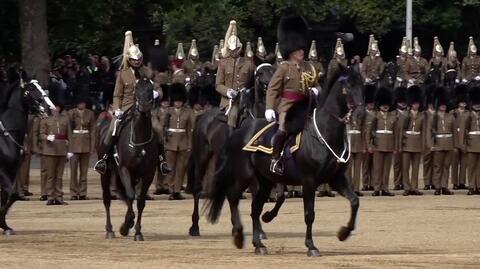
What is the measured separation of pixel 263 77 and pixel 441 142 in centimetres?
1022

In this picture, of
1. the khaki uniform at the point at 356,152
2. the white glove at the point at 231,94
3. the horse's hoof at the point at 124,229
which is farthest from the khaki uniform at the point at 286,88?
the khaki uniform at the point at 356,152

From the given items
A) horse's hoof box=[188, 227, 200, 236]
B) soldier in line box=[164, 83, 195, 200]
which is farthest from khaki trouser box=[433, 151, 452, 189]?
horse's hoof box=[188, 227, 200, 236]

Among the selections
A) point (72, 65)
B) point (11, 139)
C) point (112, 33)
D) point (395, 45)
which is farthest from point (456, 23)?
point (11, 139)

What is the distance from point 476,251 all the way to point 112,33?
2456 centimetres

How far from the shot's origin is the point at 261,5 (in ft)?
141

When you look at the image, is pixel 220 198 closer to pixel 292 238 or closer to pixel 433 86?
pixel 292 238

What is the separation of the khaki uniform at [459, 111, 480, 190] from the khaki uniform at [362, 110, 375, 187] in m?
1.63

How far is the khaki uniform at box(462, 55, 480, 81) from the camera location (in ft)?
121

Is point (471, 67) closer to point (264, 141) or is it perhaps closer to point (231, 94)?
point (231, 94)

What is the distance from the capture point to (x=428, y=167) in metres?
30.8

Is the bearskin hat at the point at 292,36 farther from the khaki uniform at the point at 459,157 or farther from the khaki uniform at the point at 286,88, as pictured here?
the khaki uniform at the point at 459,157

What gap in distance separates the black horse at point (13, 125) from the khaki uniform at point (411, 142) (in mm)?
9880

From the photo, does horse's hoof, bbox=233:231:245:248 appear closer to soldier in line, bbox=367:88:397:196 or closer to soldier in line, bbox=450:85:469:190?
soldier in line, bbox=367:88:397:196

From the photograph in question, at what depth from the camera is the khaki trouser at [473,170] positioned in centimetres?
2983
